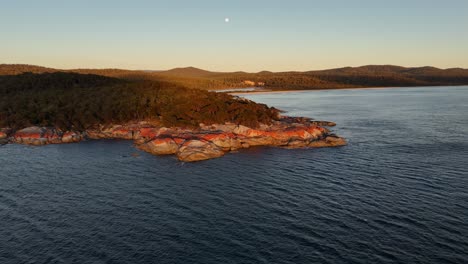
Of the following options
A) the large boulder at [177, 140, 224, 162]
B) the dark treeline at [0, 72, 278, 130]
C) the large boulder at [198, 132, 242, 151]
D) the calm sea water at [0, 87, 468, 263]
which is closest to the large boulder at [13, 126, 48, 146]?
the dark treeline at [0, 72, 278, 130]

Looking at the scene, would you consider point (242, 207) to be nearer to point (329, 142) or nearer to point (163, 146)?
point (163, 146)

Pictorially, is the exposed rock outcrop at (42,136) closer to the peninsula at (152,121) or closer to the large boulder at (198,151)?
the peninsula at (152,121)

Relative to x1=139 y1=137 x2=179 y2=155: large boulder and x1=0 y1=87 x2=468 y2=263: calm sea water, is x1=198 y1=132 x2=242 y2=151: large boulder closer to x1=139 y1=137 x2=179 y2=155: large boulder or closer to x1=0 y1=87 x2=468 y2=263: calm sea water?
x1=0 y1=87 x2=468 y2=263: calm sea water

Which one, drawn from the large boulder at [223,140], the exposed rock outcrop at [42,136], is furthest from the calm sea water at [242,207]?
the exposed rock outcrop at [42,136]

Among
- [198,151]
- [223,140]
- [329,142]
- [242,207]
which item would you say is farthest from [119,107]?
[242,207]

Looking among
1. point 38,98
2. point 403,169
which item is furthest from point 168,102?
point 403,169

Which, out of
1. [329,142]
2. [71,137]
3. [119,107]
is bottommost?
[71,137]

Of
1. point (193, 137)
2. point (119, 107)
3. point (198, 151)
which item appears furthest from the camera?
point (119, 107)
